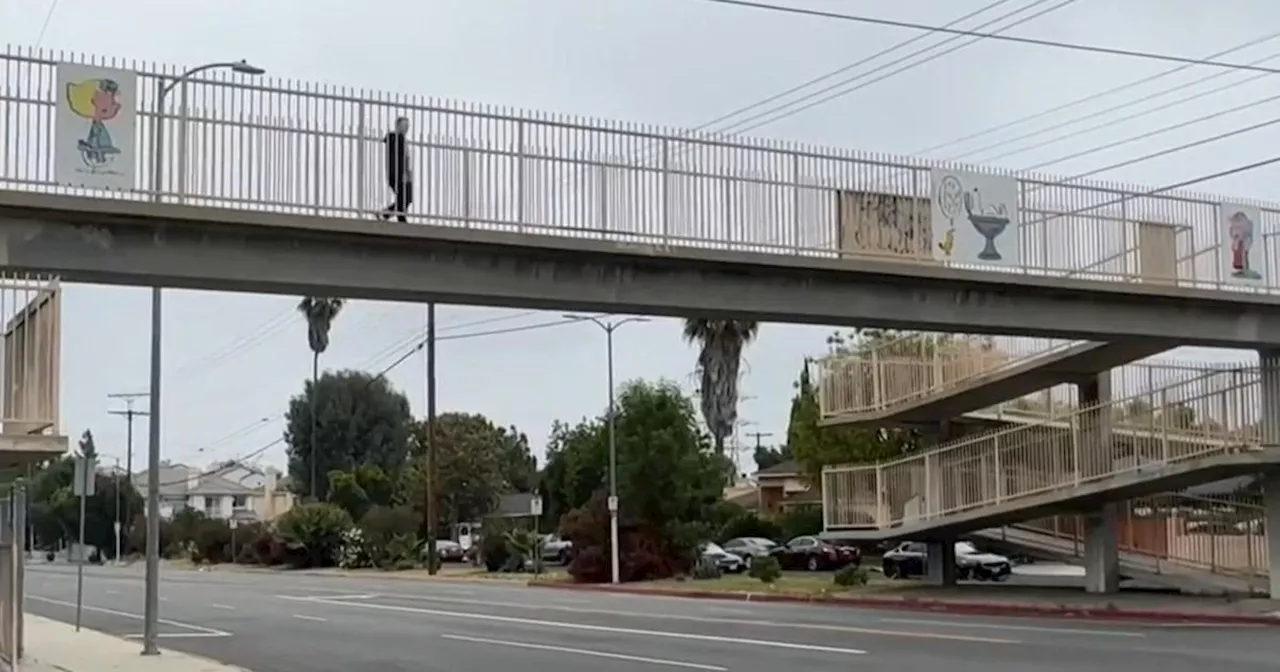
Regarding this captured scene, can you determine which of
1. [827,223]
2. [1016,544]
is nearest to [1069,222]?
[827,223]

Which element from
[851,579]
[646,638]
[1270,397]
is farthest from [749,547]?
[646,638]

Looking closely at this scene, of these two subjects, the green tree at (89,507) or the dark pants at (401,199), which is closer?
the dark pants at (401,199)

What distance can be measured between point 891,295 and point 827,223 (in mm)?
1639

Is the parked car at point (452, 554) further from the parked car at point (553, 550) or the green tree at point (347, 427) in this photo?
the green tree at point (347, 427)

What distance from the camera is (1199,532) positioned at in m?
32.5

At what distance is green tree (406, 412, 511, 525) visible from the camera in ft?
297

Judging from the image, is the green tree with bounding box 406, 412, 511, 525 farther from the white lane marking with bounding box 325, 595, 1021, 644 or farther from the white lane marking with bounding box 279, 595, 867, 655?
the white lane marking with bounding box 279, 595, 867, 655

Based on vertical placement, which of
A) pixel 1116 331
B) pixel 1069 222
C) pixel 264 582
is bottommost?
pixel 264 582

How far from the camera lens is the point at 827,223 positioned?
22.9 metres

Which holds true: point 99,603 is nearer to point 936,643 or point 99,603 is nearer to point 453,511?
point 936,643

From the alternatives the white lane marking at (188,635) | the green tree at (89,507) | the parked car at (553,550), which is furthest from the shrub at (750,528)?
the green tree at (89,507)

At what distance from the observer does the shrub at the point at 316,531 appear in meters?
77.6

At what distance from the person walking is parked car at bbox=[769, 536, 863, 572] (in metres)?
36.8

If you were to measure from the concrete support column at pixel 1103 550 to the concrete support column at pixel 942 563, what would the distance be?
5.57 metres
